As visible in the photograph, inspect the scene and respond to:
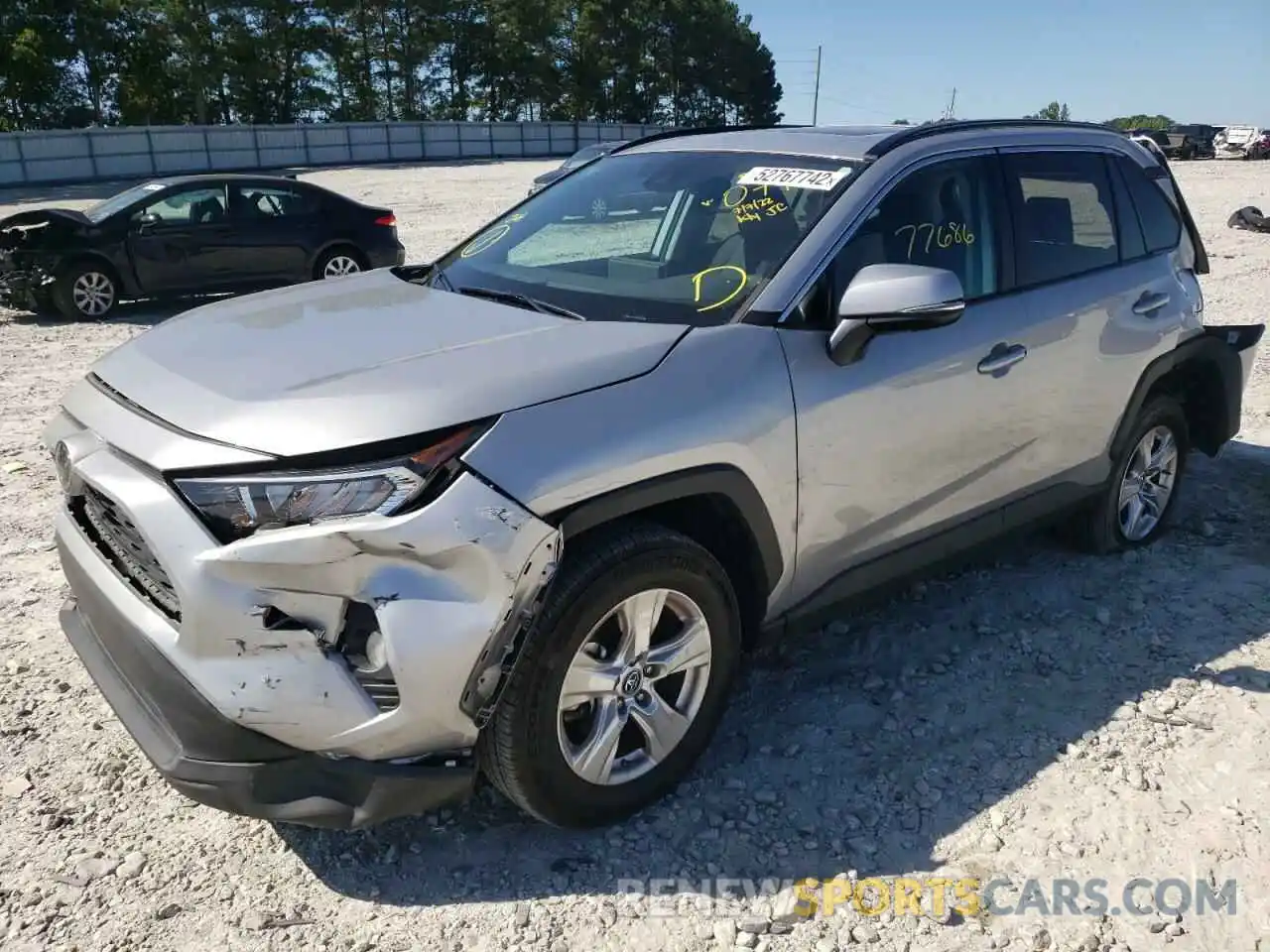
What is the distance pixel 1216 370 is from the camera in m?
4.61

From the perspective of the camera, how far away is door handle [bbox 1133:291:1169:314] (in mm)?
4105

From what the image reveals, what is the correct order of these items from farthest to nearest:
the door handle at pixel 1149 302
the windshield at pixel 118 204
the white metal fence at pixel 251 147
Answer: the white metal fence at pixel 251 147, the windshield at pixel 118 204, the door handle at pixel 1149 302

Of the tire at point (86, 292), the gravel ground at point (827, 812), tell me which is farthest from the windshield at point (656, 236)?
the tire at point (86, 292)

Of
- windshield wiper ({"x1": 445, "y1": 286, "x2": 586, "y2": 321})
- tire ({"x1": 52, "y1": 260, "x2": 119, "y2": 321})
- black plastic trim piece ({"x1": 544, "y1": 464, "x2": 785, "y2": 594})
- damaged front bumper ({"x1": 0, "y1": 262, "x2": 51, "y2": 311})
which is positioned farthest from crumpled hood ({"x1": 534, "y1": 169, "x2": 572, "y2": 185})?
damaged front bumper ({"x1": 0, "y1": 262, "x2": 51, "y2": 311})

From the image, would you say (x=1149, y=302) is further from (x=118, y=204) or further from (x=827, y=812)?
(x=118, y=204)

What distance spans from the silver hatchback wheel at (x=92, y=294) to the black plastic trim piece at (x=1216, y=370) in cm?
969

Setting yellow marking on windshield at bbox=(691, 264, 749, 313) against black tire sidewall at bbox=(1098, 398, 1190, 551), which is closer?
yellow marking on windshield at bbox=(691, 264, 749, 313)

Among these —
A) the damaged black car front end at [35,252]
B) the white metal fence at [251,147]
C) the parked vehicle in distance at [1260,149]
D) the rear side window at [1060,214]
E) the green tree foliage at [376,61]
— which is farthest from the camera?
the parked vehicle in distance at [1260,149]

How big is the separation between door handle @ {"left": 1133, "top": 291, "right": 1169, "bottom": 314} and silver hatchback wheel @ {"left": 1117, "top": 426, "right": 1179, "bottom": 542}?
1.88 feet

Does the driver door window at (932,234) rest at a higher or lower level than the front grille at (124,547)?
higher

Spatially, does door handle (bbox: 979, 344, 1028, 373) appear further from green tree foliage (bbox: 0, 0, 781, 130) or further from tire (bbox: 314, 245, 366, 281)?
green tree foliage (bbox: 0, 0, 781, 130)

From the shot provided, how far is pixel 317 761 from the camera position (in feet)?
7.59

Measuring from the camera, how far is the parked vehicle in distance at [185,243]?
10.0 m

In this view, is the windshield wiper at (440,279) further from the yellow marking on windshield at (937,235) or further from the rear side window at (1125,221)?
the rear side window at (1125,221)
